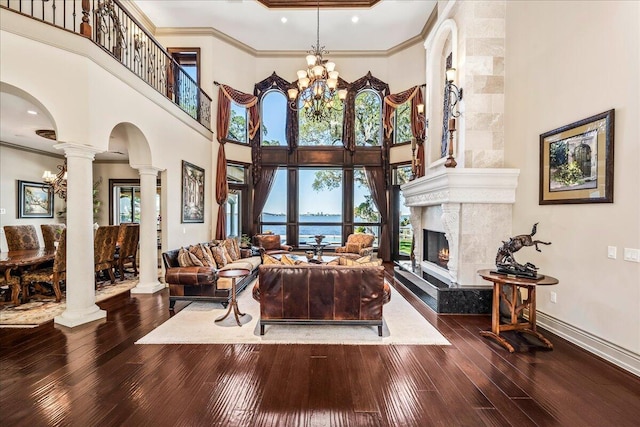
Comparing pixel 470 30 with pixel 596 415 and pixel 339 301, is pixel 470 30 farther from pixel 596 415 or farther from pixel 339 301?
pixel 596 415

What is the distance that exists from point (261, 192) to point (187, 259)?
14.0 ft

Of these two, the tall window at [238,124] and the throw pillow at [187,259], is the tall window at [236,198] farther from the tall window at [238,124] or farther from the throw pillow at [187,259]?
the throw pillow at [187,259]

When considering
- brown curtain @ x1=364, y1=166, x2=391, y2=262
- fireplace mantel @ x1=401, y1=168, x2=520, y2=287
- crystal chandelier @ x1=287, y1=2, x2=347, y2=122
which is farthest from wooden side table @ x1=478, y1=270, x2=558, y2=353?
brown curtain @ x1=364, y1=166, x2=391, y2=262

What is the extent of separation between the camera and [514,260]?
3436mm

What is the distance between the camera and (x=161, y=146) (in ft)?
17.8

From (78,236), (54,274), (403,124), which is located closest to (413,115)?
(403,124)

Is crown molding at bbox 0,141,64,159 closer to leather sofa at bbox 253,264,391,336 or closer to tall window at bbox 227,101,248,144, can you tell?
tall window at bbox 227,101,248,144

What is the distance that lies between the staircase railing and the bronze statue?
5.94 m

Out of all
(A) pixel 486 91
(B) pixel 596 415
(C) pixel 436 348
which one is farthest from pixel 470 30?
(B) pixel 596 415

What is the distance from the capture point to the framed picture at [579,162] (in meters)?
2.94

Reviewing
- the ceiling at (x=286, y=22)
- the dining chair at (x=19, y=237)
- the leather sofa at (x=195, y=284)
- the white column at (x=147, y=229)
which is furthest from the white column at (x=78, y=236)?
the dining chair at (x=19, y=237)

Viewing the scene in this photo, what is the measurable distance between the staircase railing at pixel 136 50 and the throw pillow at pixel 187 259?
2.98m

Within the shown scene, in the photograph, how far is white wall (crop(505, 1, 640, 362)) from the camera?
108 inches

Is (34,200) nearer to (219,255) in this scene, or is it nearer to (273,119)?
(219,255)
